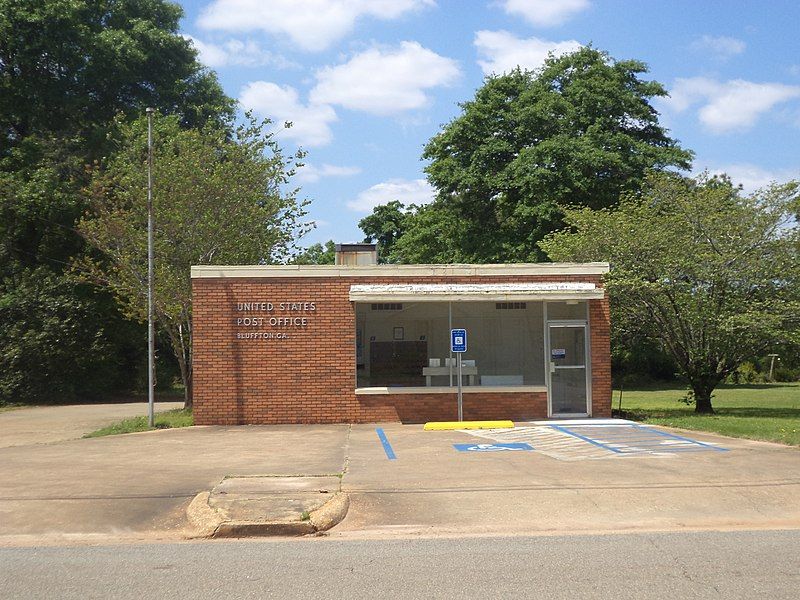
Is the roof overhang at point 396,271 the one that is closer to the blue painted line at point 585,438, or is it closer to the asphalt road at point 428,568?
the blue painted line at point 585,438

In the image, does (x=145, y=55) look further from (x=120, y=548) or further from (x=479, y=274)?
(x=120, y=548)

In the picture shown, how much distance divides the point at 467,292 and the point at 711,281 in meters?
6.57

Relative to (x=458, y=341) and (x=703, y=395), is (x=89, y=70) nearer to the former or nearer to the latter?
(x=458, y=341)

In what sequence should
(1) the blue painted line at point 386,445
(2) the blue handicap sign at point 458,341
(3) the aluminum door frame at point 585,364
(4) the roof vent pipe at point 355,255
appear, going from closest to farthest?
(1) the blue painted line at point 386,445 → (2) the blue handicap sign at point 458,341 → (3) the aluminum door frame at point 585,364 → (4) the roof vent pipe at point 355,255

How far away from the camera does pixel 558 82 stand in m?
37.8

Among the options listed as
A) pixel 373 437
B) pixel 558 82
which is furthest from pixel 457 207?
pixel 373 437

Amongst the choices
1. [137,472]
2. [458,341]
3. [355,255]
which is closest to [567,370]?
[458,341]

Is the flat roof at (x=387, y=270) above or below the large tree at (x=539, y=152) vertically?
below

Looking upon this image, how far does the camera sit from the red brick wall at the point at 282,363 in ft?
56.5

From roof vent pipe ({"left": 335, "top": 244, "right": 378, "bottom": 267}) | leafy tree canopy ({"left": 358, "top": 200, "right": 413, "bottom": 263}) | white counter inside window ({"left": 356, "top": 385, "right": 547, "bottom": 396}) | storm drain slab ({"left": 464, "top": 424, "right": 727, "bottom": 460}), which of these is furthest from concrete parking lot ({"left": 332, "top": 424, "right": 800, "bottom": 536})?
leafy tree canopy ({"left": 358, "top": 200, "right": 413, "bottom": 263})

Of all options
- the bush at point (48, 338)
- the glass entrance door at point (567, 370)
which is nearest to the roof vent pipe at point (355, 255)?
the glass entrance door at point (567, 370)

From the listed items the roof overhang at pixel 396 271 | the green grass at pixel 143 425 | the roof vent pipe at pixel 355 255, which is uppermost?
the roof vent pipe at pixel 355 255

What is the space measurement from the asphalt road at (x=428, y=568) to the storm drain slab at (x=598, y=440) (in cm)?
469

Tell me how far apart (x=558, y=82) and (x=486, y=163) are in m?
5.91
